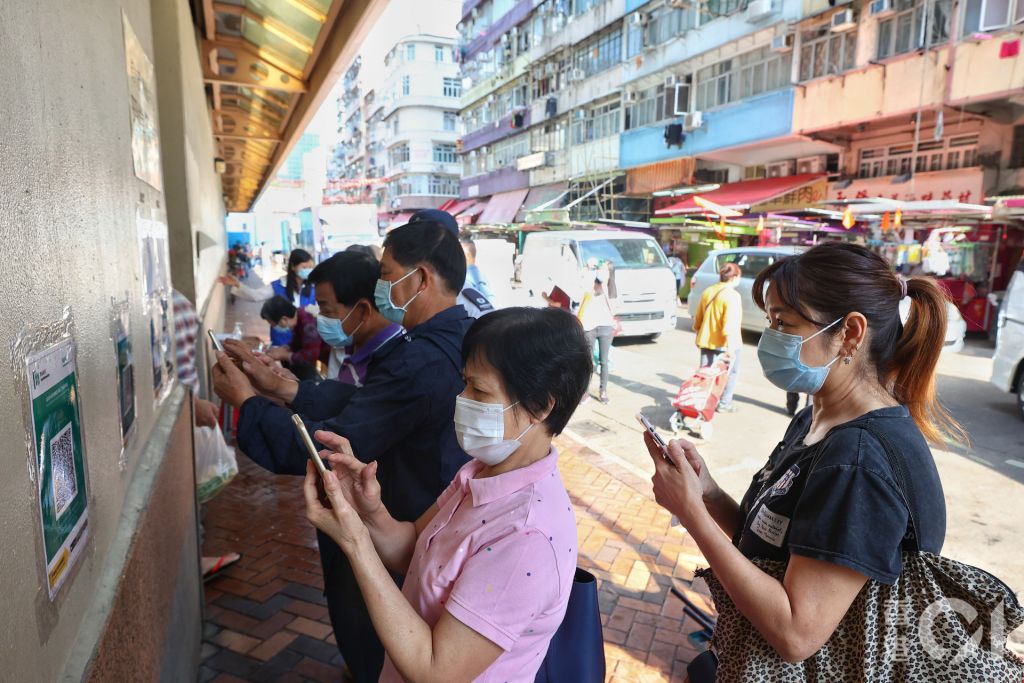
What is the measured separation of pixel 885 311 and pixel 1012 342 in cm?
664

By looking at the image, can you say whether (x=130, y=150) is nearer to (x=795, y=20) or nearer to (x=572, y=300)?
(x=572, y=300)

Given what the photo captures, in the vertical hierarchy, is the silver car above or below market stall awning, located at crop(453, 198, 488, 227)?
below

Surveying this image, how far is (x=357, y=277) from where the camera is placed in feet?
8.55

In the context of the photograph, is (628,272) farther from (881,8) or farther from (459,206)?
(459,206)

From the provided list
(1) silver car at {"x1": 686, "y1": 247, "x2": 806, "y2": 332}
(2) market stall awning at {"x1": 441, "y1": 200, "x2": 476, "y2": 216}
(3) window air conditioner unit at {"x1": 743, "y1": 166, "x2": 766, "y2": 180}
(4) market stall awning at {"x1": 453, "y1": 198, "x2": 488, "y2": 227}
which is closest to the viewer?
(1) silver car at {"x1": 686, "y1": 247, "x2": 806, "y2": 332}

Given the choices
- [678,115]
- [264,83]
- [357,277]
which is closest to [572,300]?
[264,83]

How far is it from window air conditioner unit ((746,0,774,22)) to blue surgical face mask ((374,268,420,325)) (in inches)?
668

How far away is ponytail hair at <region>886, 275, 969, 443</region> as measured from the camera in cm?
154

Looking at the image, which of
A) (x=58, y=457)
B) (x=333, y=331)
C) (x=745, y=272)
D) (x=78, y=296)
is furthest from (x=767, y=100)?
(x=58, y=457)

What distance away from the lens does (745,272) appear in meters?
12.4

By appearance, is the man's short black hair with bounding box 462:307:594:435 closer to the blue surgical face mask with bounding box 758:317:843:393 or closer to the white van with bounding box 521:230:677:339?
the blue surgical face mask with bounding box 758:317:843:393

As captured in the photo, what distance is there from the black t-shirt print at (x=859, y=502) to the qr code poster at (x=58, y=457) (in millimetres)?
1328

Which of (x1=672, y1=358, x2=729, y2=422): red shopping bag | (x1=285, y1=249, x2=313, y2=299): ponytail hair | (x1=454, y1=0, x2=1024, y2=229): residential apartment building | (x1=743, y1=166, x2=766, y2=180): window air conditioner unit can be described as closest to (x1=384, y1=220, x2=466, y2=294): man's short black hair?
(x1=672, y1=358, x2=729, y2=422): red shopping bag

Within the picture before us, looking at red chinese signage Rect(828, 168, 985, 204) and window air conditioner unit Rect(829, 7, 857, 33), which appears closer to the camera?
red chinese signage Rect(828, 168, 985, 204)
